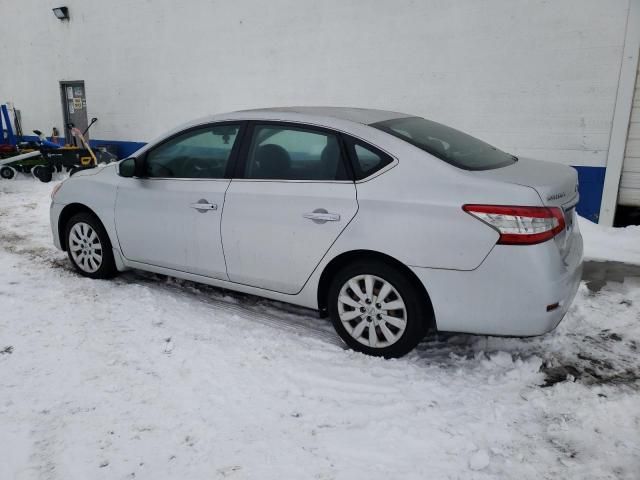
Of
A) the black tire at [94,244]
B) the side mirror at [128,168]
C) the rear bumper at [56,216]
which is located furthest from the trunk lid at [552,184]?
the rear bumper at [56,216]

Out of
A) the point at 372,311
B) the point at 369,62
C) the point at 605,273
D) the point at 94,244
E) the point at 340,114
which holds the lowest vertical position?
the point at 605,273

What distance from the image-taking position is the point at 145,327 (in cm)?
377

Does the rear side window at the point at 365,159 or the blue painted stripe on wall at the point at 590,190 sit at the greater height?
the rear side window at the point at 365,159

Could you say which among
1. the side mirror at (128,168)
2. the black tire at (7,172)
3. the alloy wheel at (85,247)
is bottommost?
the alloy wheel at (85,247)

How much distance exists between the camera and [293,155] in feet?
11.7

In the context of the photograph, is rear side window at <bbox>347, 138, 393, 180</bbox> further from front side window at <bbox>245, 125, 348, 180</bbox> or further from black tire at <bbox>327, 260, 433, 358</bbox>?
black tire at <bbox>327, 260, 433, 358</bbox>

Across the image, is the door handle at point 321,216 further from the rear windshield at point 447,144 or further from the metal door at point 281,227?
the rear windshield at point 447,144

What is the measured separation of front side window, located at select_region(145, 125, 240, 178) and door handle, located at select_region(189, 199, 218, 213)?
219 millimetres

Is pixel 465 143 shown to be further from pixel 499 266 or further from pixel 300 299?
pixel 300 299

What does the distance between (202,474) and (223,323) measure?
157cm

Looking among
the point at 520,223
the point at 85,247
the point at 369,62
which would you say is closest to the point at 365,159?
the point at 520,223

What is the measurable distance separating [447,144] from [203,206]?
180cm

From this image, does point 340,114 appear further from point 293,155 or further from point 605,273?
point 605,273

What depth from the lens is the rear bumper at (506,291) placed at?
2.80 metres
